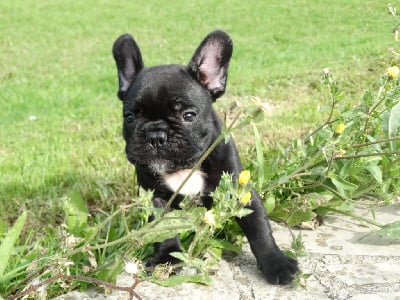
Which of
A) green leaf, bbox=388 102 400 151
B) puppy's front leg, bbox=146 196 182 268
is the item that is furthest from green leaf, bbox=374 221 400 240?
puppy's front leg, bbox=146 196 182 268

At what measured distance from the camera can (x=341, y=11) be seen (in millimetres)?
11953

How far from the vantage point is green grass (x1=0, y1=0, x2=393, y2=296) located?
429 cm

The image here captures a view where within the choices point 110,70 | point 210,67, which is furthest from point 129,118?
point 110,70

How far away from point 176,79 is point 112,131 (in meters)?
2.91

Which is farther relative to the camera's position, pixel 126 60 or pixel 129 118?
pixel 126 60

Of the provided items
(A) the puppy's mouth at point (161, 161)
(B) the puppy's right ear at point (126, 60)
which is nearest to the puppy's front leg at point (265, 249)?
(A) the puppy's mouth at point (161, 161)

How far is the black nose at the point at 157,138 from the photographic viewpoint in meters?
2.69

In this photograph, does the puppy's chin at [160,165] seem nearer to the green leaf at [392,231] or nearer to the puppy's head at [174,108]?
the puppy's head at [174,108]

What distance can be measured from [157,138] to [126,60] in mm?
631

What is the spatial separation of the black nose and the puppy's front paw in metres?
0.70

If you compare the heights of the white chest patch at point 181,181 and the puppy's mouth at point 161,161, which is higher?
the puppy's mouth at point 161,161

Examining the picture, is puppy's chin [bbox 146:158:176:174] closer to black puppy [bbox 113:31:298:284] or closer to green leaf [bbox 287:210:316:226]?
black puppy [bbox 113:31:298:284]

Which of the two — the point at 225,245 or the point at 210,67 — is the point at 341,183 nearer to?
the point at 225,245

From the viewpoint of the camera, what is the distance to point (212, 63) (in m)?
3.05
